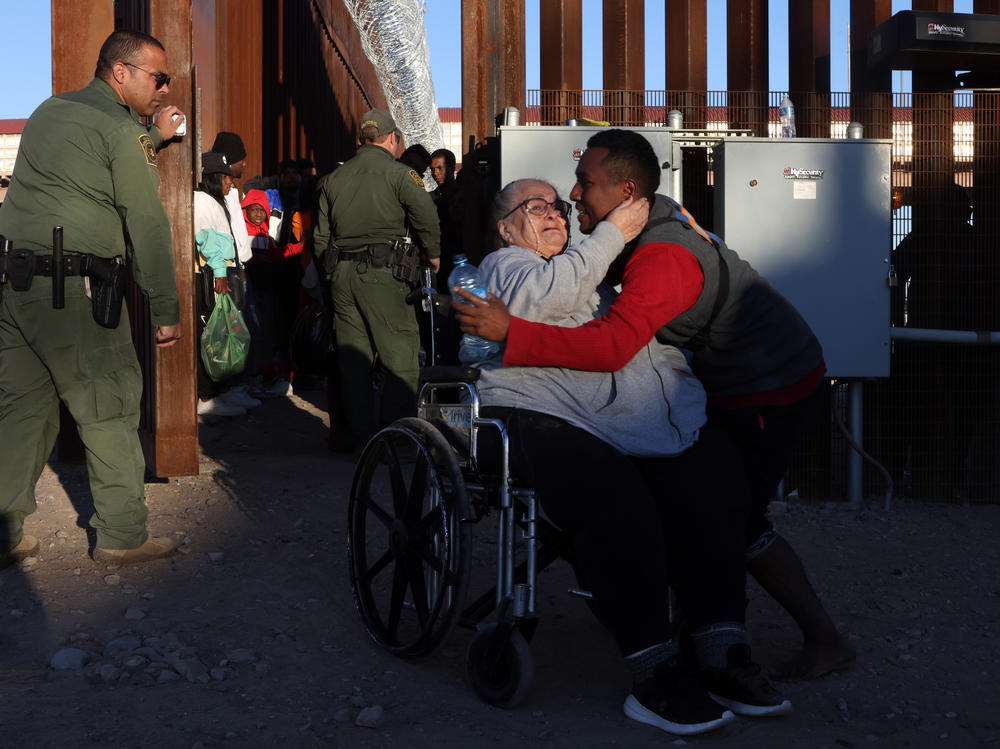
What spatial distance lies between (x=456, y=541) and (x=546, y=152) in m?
3.12

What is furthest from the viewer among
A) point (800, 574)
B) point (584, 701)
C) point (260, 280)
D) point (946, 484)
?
point (260, 280)

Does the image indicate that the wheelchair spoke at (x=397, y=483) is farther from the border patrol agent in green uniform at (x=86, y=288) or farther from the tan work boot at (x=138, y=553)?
the tan work boot at (x=138, y=553)

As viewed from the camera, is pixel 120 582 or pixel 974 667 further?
pixel 120 582

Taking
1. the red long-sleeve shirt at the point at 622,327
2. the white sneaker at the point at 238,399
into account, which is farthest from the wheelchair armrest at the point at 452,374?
the white sneaker at the point at 238,399

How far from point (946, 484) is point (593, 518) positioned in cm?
407

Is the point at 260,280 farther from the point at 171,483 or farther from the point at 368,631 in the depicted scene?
the point at 368,631

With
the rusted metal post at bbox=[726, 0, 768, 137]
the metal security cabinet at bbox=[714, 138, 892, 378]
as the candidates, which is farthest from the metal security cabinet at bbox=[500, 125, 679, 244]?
the rusted metal post at bbox=[726, 0, 768, 137]

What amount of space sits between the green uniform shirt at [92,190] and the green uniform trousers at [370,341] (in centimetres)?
223

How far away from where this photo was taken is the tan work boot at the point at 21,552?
4.38 m

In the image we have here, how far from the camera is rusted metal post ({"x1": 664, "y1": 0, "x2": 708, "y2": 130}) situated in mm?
6438

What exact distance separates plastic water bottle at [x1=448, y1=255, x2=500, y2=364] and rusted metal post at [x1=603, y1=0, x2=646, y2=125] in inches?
135

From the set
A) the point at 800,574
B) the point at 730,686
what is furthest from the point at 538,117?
the point at 730,686

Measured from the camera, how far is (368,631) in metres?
3.57

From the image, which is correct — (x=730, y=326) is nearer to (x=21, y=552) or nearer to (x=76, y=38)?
(x=21, y=552)
